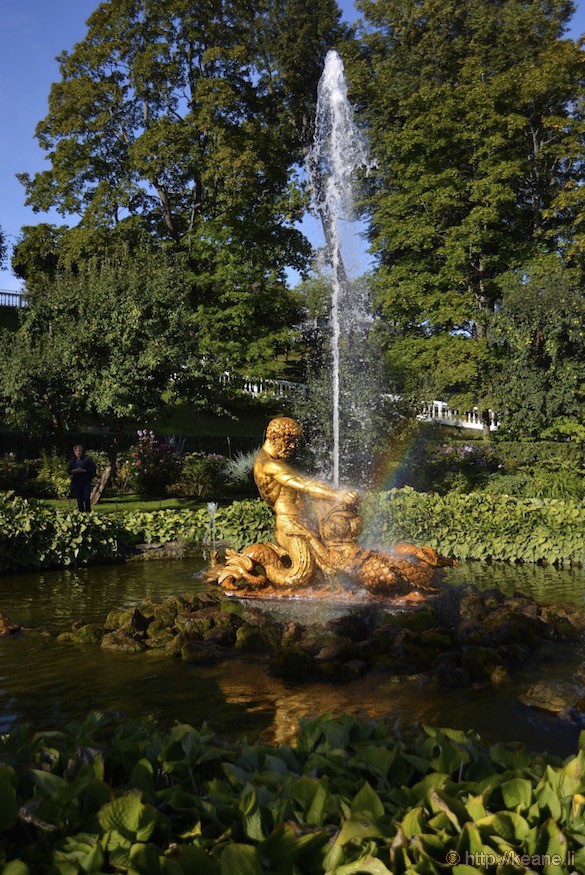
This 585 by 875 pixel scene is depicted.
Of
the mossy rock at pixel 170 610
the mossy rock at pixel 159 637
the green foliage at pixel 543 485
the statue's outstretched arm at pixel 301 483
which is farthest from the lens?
the green foliage at pixel 543 485

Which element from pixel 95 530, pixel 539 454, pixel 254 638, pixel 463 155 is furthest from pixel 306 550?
pixel 463 155

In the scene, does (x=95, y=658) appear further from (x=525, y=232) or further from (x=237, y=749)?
(x=525, y=232)

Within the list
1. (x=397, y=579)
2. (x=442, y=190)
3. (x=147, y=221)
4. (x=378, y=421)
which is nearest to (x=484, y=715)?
(x=397, y=579)

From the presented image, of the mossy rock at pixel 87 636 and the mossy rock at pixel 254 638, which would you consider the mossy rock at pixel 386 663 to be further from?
the mossy rock at pixel 87 636

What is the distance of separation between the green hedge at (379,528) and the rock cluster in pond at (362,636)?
15.6 ft

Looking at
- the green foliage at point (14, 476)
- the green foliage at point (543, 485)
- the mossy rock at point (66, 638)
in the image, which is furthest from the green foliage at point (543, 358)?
the mossy rock at point (66, 638)

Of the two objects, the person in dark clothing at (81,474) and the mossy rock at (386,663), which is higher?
the person in dark clothing at (81,474)

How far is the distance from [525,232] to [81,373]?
20.8 meters

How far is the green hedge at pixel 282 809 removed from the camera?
2.32 meters

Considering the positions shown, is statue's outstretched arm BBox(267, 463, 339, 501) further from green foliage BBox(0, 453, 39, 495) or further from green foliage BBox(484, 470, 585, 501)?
green foliage BBox(0, 453, 39, 495)

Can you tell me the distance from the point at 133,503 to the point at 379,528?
7.51 m

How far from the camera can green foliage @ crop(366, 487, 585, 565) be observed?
1317 cm

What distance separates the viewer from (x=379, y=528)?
14.1 meters

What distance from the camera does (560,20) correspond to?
1244 inches
